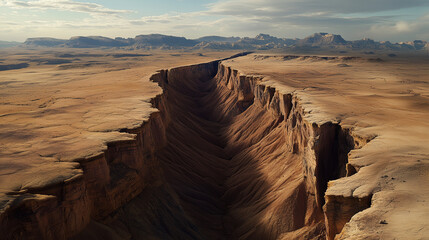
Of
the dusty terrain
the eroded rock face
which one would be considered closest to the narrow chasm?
the eroded rock face

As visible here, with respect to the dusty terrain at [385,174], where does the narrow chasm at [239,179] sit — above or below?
below

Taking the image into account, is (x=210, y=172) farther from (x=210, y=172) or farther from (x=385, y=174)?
(x=385, y=174)

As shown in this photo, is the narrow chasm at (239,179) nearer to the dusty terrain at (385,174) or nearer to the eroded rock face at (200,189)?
the eroded rock face at (200,189)

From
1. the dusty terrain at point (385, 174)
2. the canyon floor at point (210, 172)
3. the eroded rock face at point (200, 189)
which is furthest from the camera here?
the eroded rock face at point (200, 189)

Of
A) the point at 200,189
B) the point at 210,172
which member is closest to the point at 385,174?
the point at 200,189

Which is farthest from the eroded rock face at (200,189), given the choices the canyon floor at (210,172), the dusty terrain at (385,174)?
the dusty terrain at (385,174)

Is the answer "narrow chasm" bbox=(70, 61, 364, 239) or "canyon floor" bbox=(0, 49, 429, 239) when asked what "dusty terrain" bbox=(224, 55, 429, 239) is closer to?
"canyon floor" bbox=(0, 49, 429, 239)
